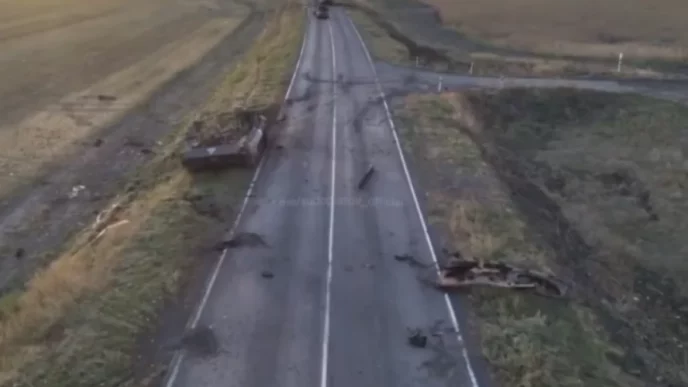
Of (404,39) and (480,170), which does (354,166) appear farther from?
(404,39)

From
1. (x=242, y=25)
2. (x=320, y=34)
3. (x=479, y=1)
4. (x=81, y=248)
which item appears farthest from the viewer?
(x=479, y=1)

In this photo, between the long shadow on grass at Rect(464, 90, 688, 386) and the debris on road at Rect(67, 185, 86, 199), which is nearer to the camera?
the long shadow on grass at Rect(464, 90, 688, 386)

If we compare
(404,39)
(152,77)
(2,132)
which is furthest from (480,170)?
(404,39)

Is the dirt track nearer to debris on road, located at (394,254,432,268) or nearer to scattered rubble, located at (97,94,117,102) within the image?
scattered rubble, located at (97,94,117,102)

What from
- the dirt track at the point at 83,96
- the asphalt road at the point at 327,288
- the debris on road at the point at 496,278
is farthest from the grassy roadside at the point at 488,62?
the debris on road at the point at 496,278

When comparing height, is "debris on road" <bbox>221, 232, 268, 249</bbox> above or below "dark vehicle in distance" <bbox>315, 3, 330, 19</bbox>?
below

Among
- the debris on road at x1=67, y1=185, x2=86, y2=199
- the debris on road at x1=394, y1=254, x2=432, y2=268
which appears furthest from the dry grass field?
the debris on road at x1=394, y1=254, x2=432, y2=268

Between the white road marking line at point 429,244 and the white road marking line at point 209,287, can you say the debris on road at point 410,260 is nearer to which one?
the white road marking line at point 429,244
